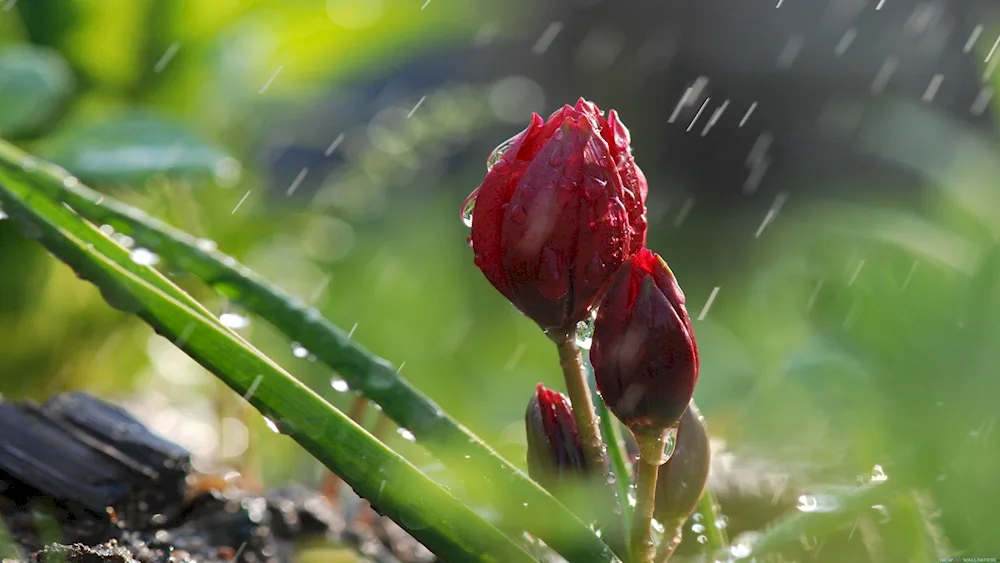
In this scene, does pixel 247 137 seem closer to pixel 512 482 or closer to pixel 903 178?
pixel 512 482

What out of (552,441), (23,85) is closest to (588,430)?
(552,441)

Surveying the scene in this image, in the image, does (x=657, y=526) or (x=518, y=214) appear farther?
(x=657, y=526)

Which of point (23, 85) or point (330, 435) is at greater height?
point (23, 85)

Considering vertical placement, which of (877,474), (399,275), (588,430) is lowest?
(588,430)

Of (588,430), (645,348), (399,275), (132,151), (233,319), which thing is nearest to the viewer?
(645,348)

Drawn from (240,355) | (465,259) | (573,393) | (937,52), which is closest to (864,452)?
(573,393)

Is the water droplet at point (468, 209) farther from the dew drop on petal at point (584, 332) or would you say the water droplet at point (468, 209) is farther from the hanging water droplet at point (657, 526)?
the hanging water droplet at point (657, 526)

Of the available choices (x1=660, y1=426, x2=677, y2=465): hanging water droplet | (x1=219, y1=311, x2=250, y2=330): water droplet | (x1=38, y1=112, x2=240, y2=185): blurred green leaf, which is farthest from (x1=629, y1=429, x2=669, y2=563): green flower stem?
(x1=38, y1=112, x2=240, y2=185): blurred green leaf

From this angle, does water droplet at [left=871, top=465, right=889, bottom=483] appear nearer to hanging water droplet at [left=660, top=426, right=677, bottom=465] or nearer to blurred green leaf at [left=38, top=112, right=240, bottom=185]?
hanging water droplet at [left=660, top=426, right=677, bottom=465]

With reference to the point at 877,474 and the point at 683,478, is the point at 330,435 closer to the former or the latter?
the point at 683,478
